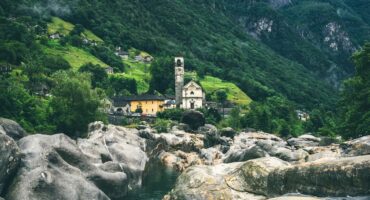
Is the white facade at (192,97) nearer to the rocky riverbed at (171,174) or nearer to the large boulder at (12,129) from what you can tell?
the rocky riverbed at (171,174)

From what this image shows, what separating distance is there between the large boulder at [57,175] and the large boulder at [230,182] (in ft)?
40.9

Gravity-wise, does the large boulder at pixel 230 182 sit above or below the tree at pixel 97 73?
below

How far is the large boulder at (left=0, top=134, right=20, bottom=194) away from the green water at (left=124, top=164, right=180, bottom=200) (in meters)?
15.8

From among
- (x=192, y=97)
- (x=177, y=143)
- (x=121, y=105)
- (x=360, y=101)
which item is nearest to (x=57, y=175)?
(x=360, y=101)

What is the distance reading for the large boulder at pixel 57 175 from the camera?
139 feet

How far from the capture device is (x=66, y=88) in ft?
333

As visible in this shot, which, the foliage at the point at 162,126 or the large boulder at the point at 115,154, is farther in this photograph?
the foliage at the point at 162,126

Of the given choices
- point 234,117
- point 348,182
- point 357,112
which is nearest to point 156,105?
point 234,117

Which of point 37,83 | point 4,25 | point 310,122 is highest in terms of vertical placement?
point 4,25

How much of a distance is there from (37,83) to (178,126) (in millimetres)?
41890

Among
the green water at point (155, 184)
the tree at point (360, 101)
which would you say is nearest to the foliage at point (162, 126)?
the green water at point (155, 184)

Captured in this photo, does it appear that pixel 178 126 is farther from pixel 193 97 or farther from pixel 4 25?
pixel 4 25

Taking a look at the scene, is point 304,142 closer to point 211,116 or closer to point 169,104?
point 211,116

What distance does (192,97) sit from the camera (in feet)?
618
